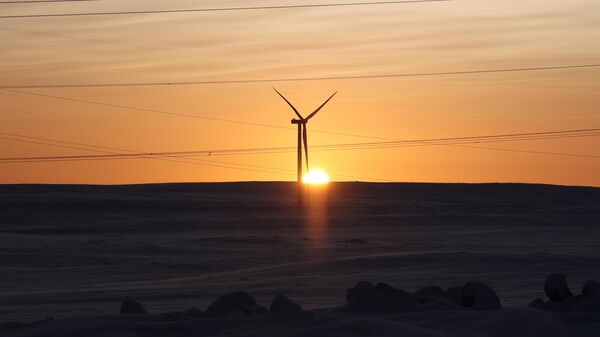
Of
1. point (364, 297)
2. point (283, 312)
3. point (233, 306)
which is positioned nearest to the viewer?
point (283, 312)

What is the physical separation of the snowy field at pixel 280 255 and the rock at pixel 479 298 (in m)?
1.10

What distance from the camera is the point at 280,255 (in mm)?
47469

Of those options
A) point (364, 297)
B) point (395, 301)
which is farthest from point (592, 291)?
point (364, 297)

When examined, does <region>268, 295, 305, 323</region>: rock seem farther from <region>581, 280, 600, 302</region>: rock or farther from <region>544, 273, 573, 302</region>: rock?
<region>581, 280, 600, 302</region>: rock

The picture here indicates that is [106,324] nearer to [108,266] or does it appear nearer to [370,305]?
[370,305]

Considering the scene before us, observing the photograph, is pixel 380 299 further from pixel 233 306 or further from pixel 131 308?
pixel 131 308

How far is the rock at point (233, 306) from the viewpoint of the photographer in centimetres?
1734

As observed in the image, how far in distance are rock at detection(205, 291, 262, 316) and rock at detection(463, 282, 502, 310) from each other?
3370 millimetres

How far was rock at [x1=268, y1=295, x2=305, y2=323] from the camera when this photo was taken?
16141 mm

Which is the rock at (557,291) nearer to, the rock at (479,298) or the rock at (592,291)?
the rock at (592,291)

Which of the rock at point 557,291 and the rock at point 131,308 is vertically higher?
the rock at point 557,291

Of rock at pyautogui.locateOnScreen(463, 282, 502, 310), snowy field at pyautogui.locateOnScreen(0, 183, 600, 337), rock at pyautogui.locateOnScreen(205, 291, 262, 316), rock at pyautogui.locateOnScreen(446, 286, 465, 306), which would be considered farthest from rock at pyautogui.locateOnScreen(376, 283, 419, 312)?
rock at pyautogui.locateOnScreen(205, 291, 262, 316)

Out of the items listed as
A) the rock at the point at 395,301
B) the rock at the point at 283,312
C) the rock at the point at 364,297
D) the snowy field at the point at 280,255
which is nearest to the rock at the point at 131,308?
the snowy field at the point at 280,255

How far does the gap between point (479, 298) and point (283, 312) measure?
11.9 ft
